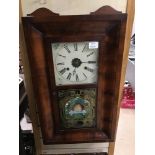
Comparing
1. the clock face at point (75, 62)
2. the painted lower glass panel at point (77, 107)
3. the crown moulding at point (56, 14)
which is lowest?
the painted lower glass panel at point (77, 107)

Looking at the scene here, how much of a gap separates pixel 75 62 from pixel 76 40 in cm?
8

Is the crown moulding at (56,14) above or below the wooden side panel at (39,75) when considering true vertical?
above

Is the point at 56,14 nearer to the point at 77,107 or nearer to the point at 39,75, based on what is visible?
the point at 39,75

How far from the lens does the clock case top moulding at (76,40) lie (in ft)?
2.08

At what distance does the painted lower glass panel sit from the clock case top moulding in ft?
Result: 0.05

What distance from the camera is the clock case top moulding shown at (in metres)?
0.63

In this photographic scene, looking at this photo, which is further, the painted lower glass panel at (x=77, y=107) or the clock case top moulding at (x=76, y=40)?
the painted lower glass panel at (x=77, y=107)

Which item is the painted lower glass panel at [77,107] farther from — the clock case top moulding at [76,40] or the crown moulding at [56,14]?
the crown moulding at [56,14]

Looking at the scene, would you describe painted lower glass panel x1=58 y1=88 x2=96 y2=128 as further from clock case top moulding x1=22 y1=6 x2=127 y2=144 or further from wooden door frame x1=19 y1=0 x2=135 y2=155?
wooden door frame x1=19 y1=0 x2=135 y2=155

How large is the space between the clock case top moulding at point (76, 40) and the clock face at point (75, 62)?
0.06 feet

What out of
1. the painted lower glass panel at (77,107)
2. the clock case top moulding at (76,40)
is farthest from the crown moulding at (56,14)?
the painted lower glass panel at (77,107)
